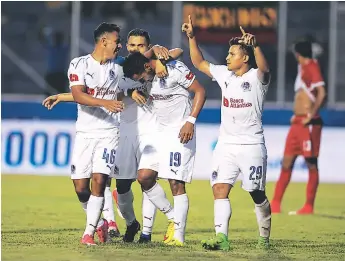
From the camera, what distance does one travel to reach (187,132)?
10.6m

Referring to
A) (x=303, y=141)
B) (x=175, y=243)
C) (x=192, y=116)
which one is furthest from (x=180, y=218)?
(x=303, y=141)

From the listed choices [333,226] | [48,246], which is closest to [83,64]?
[48,246]

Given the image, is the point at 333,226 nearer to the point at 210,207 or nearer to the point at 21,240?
the point at 210,207

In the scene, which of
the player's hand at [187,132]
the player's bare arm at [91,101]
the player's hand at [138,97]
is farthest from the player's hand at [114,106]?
the player's hand at [187,132]

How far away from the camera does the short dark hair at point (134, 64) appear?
425 inches

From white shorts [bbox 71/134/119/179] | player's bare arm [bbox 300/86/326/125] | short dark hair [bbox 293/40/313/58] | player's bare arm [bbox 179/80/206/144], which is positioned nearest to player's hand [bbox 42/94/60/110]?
white shorts [bbox 71/134/119/179]

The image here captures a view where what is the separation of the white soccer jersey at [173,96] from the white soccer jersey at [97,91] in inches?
16.2

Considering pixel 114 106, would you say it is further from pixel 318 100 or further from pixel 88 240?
pixel 318 100

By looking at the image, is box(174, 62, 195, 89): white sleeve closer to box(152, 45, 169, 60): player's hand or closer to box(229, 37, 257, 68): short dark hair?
box(152, 45, 169, 60): player's hand

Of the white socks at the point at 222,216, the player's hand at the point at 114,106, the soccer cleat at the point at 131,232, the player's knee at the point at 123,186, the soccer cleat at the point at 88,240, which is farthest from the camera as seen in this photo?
the player's knee at the point at 123,186

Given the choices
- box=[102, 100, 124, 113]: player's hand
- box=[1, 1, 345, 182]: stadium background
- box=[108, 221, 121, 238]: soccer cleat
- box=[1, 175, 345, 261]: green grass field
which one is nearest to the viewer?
box=[1, 175, 345, 261]: green grass field

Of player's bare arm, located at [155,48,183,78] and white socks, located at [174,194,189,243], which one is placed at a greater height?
player's bare arm, located at [155,48,183,78]

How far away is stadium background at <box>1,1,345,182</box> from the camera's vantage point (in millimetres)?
21411

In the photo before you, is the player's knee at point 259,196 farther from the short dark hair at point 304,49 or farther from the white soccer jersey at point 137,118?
the short dark hair at point 304,49
